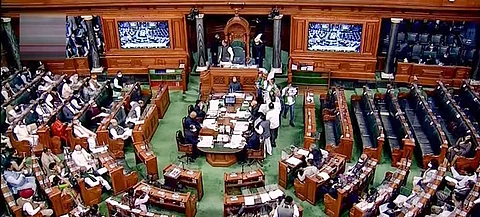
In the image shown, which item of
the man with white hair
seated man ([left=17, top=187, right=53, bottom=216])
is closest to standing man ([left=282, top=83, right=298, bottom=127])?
the man with white hair

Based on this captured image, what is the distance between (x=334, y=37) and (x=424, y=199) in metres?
7.57

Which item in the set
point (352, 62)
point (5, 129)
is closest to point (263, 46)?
point (352, 62)

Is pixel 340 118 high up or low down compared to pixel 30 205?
up

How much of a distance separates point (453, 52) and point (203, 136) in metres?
9.03

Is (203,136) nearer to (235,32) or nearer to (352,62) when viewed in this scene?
(235,32)

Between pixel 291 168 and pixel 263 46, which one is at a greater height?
pixel 263 46

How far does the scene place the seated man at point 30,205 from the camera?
947 cm

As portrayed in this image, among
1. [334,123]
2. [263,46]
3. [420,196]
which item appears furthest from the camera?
[263,46]

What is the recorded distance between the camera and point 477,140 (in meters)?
11.4

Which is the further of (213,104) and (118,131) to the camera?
(213,104)

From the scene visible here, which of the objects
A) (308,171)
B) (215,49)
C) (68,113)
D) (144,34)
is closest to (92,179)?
(68,113)

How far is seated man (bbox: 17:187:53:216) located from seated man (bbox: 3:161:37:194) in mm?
311

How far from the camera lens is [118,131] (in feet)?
41.1

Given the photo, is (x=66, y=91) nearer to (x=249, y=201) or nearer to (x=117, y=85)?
(x=117, y=85)
